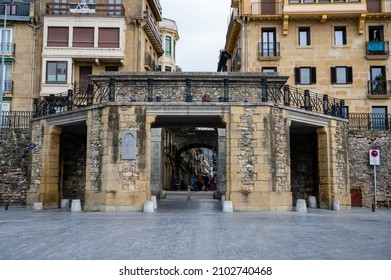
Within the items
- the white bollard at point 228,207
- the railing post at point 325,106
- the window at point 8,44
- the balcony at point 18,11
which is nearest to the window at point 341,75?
the railing post at point 325,106

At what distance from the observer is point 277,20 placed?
108ft

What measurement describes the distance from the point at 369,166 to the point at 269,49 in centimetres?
1296

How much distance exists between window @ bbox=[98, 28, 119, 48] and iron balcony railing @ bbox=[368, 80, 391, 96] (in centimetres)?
1864

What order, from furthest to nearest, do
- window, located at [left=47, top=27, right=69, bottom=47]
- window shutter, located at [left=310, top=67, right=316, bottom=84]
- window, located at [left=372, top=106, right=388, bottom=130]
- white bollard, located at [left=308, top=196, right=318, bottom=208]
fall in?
window, located at [left=47, top=27, right=69, bottom=47]
window shutter, located at [left=310, top=67, right=316, bottom=84]
window, located at [left=372, top=106, right=388, bottom=130]
white bollard, located at [left=308, top=196, right=318, bottom=208]

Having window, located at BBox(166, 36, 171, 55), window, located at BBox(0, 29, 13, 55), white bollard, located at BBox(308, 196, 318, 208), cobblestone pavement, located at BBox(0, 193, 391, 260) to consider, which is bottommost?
cobblestone pavement, located at BBox(0, 193, 391, 260)

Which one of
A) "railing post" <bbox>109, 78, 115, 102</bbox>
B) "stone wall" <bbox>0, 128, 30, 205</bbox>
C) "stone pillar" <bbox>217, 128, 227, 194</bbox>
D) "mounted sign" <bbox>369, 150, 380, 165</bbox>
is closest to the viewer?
"railing post" <bbox>109, 78, 115, 102</bbox>

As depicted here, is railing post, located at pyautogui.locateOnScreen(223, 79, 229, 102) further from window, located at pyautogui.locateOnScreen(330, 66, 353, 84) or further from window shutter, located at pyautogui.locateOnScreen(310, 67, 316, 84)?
window, located at pyautogui.locateOnScreen(330, 66, 353, 84)

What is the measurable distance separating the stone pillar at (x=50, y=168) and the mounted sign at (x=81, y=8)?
15.1 m

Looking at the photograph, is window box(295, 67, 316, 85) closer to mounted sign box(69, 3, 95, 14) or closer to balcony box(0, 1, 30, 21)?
mounted sign box(69, 3, 95, 14)

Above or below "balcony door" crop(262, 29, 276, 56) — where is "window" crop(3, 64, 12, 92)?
below

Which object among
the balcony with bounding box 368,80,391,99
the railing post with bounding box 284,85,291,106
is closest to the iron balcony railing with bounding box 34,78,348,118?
the railing post with bounding box 284,85,291,106

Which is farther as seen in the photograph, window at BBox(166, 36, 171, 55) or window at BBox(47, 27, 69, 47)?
window at BBox(166, 36, 171, 55)

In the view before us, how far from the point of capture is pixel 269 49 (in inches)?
1297

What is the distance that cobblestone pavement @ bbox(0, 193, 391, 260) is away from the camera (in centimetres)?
800
